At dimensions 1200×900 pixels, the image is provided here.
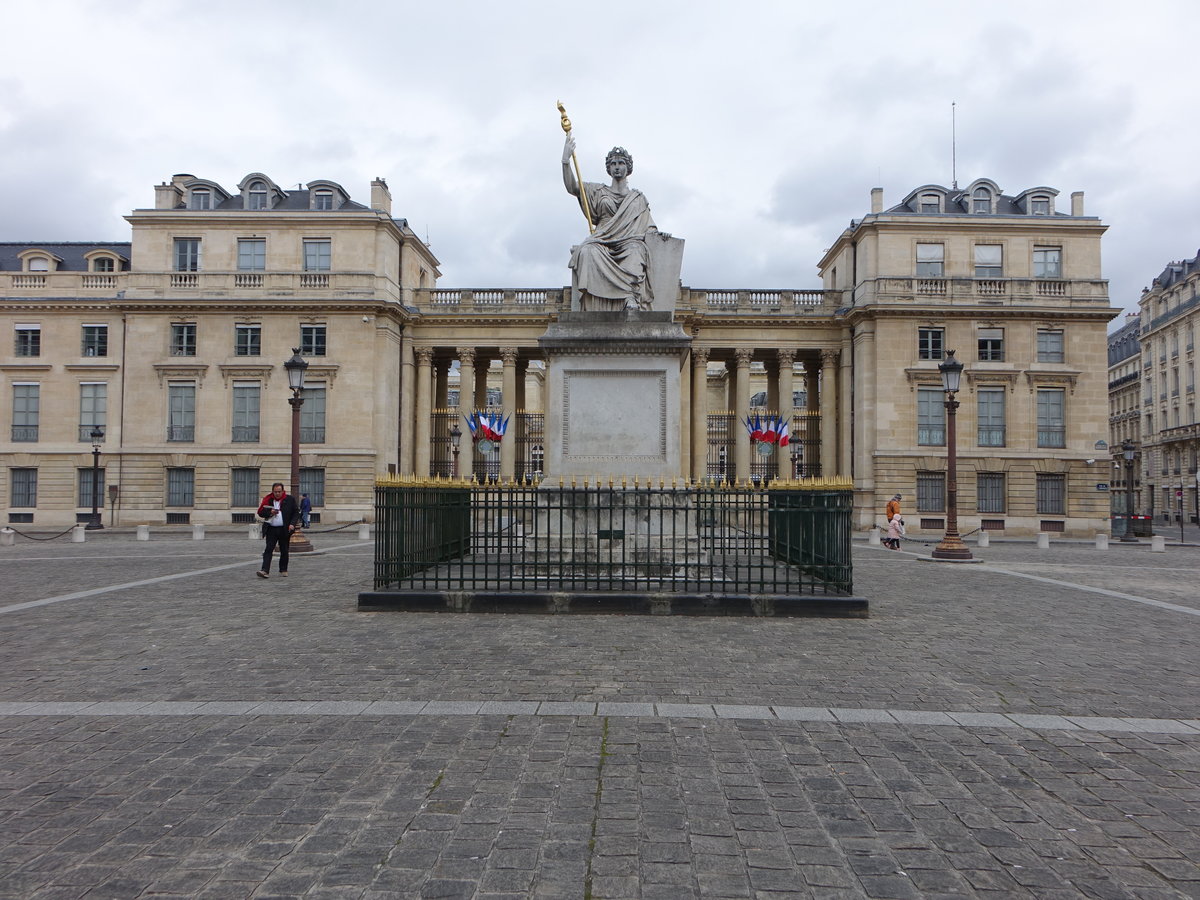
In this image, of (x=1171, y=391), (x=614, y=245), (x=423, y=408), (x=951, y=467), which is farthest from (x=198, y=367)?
(x=1171, y=391)

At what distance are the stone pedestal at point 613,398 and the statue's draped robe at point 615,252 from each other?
0.54 meters

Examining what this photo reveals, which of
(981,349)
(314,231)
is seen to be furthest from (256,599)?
(981,349)

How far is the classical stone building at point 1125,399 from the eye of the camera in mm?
69250

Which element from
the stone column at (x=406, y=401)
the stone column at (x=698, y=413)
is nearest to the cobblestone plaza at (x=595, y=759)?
the stone column at (x=698, y=413)

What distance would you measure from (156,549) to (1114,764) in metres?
22.9

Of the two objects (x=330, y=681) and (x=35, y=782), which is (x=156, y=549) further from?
(x=35, y=782)

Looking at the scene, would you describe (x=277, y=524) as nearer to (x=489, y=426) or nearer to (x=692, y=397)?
(x=489, y=426)

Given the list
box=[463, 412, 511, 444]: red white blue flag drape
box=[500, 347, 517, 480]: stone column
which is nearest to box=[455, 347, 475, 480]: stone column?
box=[500, 347, 517, 480]: stone column

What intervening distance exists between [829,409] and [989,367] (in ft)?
25.1

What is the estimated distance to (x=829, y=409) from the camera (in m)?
38.9

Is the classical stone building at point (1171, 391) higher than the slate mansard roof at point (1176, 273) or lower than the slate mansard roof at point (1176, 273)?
lower

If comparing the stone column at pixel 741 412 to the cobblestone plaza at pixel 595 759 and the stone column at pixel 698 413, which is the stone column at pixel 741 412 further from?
the cobblestone plaza at pixel 595 759

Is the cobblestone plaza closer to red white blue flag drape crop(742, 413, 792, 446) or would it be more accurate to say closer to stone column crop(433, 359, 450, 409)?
red white blue flag drape crop(742, 413, 792, 446)

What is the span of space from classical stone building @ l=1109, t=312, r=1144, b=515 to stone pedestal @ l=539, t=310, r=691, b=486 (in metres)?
72.4
